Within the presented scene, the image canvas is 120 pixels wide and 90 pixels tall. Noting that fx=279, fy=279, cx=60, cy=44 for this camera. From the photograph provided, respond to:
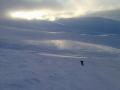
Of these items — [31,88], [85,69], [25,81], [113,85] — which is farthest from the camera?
[85,69]

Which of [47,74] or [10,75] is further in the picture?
[47,74]

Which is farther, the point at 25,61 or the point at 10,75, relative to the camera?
the point at 25,61

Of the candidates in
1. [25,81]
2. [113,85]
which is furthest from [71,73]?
[25,81]

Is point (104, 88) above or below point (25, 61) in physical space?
below

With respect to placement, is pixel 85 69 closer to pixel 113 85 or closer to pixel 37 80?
pixel 113 85

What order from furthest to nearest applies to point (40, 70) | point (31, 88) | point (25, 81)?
point (40, 70)
point (25, 81)
point (31, 88)

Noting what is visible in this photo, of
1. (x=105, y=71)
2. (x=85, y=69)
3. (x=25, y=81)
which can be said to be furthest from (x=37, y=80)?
(x=105, y=71)

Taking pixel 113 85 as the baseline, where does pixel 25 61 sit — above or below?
Result: above

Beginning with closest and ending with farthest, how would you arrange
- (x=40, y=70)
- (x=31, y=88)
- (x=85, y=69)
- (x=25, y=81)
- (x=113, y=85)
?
(x=31, y=88) < (x=25, y=81) < (x=113, y=85) < (x=40, y=70) < (x=85, y=69)

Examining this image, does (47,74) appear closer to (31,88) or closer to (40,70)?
(40,70)
